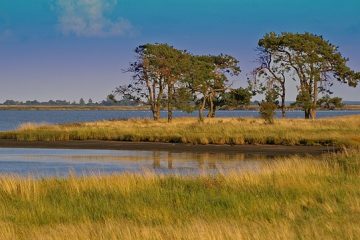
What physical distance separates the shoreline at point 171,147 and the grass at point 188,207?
1586cm

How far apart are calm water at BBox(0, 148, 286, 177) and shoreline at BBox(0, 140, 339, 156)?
203 cm

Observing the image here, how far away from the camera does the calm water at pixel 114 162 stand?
80.6ft

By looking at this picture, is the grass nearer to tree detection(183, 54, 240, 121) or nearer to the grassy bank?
the grassy bank

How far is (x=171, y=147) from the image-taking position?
125ft

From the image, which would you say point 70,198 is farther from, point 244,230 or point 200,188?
point 244,230

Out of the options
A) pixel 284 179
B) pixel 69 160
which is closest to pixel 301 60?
pixel 69 160

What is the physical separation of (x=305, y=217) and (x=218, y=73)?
63.1 meters

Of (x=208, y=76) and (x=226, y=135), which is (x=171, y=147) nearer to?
(x=226, y=135)

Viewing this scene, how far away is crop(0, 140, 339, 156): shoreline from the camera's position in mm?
34750

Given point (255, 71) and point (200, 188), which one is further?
point (255, 71)

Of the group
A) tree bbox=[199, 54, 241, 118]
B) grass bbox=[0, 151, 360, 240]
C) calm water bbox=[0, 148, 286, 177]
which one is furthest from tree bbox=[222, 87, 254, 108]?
grass bbox=[0, 151, 360, 240]

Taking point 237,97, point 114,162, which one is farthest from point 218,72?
point 114,162

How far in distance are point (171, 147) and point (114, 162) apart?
9446 millimetres

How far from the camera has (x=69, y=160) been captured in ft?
99.0
